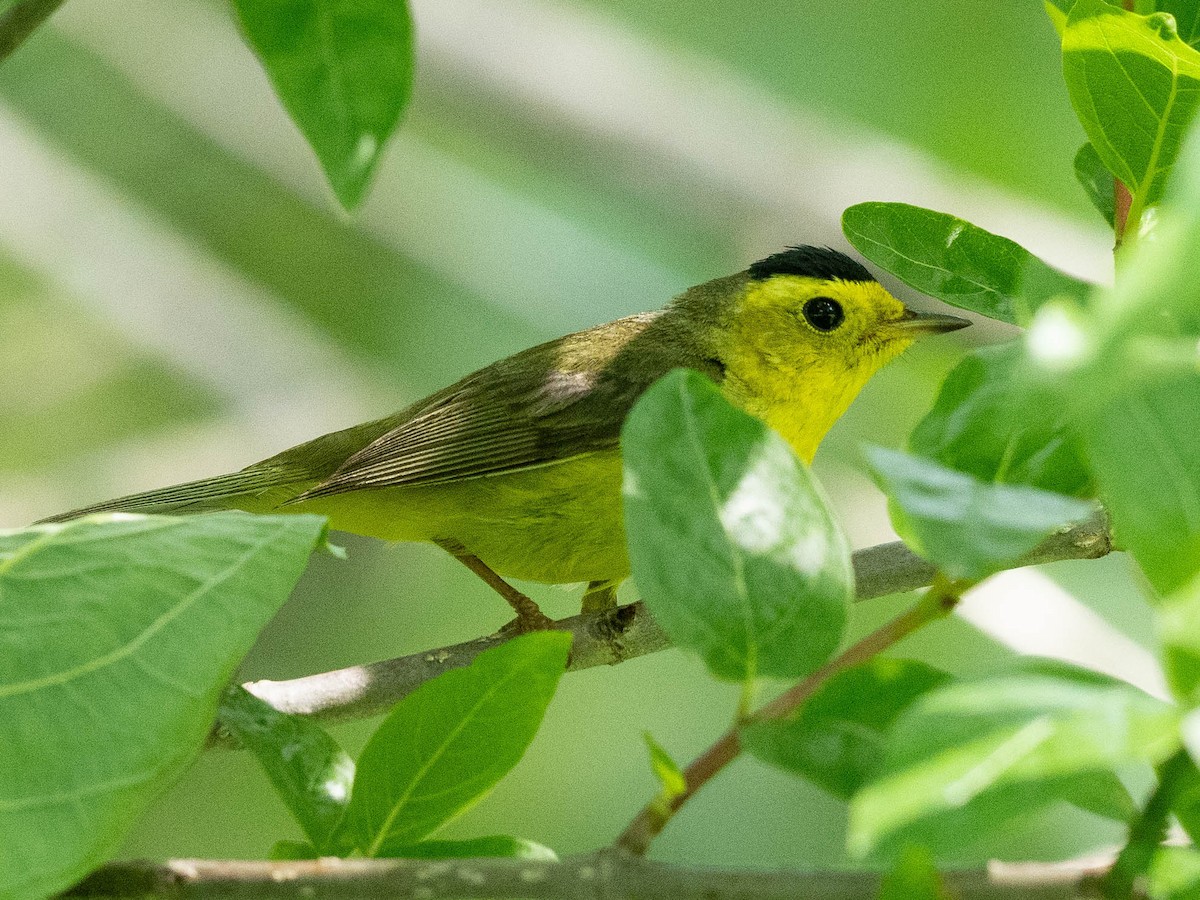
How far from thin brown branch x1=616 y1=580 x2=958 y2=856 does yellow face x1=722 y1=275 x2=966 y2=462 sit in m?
3.14

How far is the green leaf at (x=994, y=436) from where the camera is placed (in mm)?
1127

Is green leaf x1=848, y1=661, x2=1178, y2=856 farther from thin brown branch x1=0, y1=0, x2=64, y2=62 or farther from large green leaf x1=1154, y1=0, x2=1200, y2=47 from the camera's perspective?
large green leaf x1=1154, y1=0, x2=1200, y2=47

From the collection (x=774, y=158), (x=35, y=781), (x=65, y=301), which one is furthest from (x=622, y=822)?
(x=35, y=781)

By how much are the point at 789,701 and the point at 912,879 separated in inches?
10.3

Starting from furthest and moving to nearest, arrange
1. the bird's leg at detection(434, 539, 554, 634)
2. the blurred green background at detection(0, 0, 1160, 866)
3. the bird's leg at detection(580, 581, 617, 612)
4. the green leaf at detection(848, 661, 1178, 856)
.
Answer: the blurred green background at detection(0, 0, 1160, 866) < the bird's leg at detection(580, 581, 617, 612) < the bird's leg at detection(434, 539, 554, 634) < the green leaf at detection(848, 661, 1178, 856)

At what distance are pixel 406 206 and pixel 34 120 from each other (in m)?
3.12

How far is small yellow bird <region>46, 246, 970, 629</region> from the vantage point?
156 inches

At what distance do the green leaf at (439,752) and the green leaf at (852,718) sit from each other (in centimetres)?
41

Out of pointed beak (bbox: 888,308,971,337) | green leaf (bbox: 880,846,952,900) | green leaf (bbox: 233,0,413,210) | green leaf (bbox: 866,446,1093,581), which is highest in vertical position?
green leaf (bbox: 233,0,413,210)

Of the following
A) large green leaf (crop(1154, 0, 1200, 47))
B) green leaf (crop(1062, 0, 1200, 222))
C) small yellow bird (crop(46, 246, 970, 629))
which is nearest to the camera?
green leaf (crop(1062, 0, 1200, 222))

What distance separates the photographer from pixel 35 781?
1154mm

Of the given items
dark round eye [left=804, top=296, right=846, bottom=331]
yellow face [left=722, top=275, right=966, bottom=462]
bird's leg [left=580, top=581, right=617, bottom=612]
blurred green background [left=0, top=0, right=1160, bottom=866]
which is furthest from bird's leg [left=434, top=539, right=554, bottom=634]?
blurred green background [left=0, top=0, right=1160, bottom=866]

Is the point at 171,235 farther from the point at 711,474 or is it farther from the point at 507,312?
the point at 711,474

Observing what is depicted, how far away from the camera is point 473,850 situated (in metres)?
1.48
